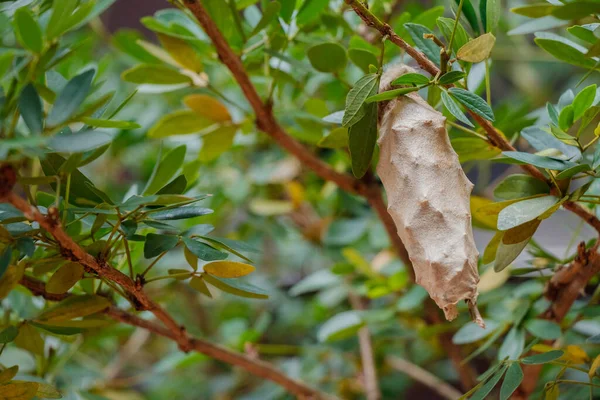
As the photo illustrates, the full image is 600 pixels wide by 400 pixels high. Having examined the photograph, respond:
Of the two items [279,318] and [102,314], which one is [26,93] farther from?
[279,318]

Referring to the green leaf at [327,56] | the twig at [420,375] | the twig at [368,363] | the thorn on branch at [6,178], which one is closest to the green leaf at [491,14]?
the green leaf at [327,56]

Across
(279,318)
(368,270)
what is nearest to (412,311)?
(368,270)

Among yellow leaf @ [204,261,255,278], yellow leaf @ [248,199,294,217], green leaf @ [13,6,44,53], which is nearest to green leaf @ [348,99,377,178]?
yellow leaf @ [204,261,255,278]

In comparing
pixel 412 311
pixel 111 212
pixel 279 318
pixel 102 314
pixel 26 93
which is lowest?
pixel 279 318

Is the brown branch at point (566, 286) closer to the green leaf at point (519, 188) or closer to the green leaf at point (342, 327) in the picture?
the green leaf at point (519, 188)

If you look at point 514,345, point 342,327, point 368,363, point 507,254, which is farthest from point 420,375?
point 507,254

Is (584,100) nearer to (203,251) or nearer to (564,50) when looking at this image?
(564,50)
